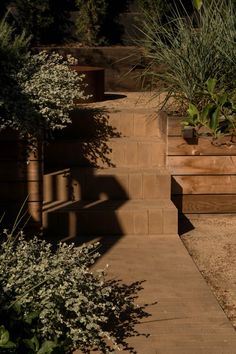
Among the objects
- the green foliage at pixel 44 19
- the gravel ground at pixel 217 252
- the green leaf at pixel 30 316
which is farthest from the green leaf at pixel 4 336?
the green foliage at pixel 44 19

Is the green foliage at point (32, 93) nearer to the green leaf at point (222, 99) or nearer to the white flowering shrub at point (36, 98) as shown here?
the white flowering shrub at point (36, 98)

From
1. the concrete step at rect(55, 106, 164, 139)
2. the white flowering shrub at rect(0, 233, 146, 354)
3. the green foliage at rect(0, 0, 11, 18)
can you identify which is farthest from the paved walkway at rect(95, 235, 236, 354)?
the green foliage at rect(0, 0, 11, 18)

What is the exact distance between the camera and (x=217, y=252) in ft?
19.1

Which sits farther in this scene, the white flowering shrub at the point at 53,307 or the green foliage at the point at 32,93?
the green foliage at the point at 32,93

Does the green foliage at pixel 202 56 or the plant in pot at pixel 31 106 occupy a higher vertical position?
the green foliage at pixel 202 56

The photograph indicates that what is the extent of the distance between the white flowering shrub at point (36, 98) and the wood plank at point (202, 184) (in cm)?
128

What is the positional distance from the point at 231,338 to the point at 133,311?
2.16 feet

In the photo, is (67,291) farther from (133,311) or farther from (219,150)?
(219,150)

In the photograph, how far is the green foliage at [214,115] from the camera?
238 inches

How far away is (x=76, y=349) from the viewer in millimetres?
3842

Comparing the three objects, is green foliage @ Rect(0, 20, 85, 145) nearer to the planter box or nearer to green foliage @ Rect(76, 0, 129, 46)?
the planter box

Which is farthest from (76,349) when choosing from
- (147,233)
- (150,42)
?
(150,42)

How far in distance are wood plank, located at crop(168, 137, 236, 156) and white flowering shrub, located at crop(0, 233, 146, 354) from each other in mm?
2752

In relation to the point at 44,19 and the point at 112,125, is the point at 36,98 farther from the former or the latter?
the point at 44,19
